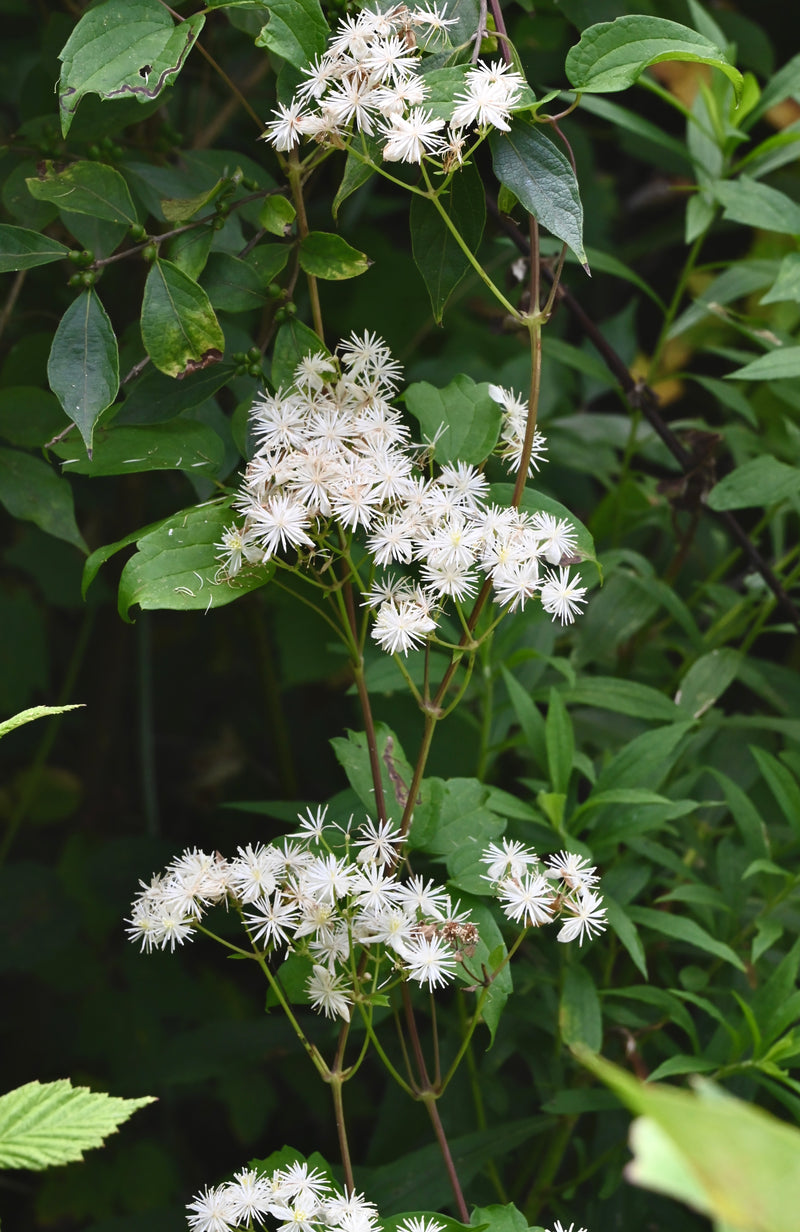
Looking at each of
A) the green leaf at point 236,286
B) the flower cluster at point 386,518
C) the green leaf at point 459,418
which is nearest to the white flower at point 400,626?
the flower cluster at point 386,518

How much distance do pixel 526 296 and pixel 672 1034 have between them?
61 centimetres

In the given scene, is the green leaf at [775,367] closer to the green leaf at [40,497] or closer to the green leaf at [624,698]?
the green leaf at [624,698]

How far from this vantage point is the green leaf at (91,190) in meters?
0.57

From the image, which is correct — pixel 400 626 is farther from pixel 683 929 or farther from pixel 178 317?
pixel 683 929

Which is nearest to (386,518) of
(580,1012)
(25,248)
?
(25,248)

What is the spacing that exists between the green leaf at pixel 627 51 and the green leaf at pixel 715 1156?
455 millimetres

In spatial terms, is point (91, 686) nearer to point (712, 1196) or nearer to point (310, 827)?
point (310, 827)

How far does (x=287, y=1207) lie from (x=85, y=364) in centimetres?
42

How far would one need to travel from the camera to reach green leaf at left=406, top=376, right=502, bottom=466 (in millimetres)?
578

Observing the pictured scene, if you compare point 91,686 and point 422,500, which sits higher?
point 91,686

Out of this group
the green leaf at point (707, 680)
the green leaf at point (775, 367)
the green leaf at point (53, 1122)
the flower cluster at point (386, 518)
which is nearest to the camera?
the green leaf at point (53, 1122)

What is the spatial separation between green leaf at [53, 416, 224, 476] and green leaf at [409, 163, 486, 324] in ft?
0.49

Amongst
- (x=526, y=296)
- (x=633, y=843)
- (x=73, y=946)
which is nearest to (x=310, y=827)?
(x=633, y=843)

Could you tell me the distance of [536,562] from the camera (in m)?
0.50
